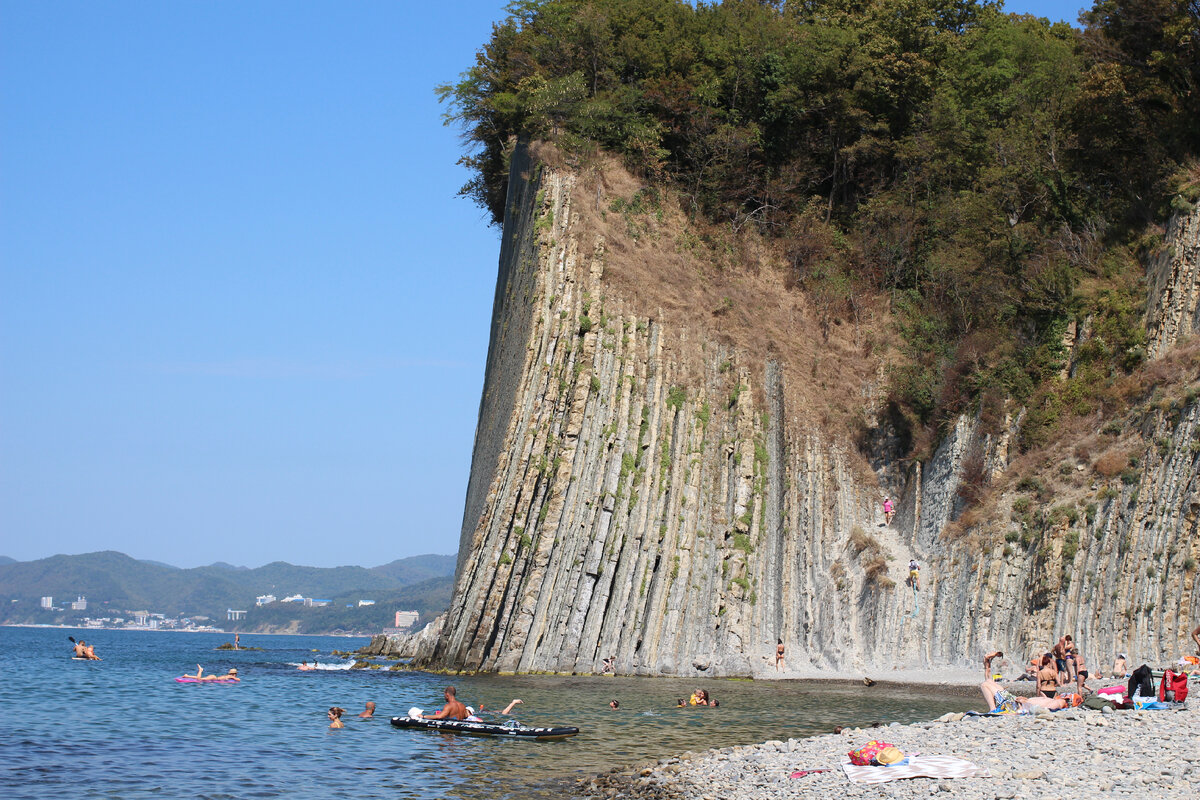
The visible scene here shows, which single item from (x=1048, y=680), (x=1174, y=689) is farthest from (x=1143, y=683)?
(x=1048, y=680)

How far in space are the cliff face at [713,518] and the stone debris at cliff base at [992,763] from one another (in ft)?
38.3

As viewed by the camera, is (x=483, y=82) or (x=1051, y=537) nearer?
(x=1051, y=537)

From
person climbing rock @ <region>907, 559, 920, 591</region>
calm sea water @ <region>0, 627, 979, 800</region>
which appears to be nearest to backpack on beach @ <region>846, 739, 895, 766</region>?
calm sea water @ <region>0, 627, 979, 800</region>

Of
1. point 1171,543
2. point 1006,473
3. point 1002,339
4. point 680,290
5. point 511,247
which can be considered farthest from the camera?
point 511,247

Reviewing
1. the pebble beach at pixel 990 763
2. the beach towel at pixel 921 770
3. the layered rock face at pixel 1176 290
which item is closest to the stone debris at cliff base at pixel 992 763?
the pebble beach at pixel 990 763

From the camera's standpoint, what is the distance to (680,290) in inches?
1594

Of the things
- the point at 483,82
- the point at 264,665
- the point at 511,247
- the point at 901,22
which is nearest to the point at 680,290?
the point at 511,247

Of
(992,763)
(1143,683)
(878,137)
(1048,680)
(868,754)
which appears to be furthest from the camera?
(878,137)

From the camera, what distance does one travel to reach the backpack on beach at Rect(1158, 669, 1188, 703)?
17.2 metres

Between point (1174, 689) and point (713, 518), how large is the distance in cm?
1994

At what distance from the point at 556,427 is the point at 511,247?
12.0 m

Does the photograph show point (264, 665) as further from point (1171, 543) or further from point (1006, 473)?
point (1171, 543)

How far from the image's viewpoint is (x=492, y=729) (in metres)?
21.7

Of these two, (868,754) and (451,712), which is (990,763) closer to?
(868,754)
